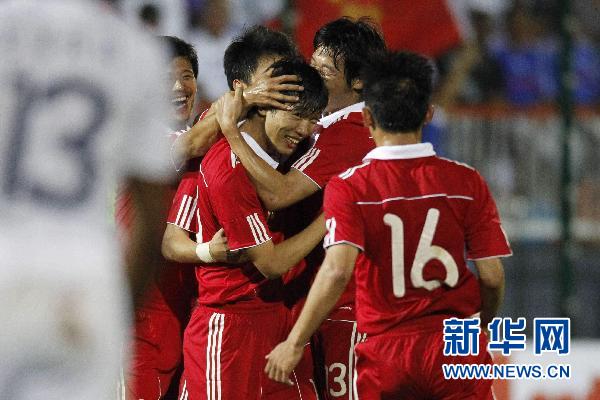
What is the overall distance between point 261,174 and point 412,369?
935 mm

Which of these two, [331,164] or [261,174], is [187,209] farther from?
[331,164]

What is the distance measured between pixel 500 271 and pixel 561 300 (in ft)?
10.9

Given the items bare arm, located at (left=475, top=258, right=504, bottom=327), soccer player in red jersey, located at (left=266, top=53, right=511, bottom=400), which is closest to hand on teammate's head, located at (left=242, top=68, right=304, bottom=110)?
soccer player in red jersey, located at (left=266, top=53, right=511, bottom=400)

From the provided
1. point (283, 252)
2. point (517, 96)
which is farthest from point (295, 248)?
point (517, 96)

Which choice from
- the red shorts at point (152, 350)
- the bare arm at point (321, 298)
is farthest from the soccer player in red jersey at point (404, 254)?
the red shorts at point (152, 350)

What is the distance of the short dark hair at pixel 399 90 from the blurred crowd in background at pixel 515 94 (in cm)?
317

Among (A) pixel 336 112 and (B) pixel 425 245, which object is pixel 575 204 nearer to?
(A) pixel 336 112

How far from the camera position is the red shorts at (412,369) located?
13.0 ft

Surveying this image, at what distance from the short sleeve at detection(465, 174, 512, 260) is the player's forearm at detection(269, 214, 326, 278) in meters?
0.62

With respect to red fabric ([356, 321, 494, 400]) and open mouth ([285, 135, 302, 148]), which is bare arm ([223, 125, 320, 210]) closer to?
open mouth ([285, 135, 302, 148])

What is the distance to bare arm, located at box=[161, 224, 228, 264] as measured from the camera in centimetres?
440

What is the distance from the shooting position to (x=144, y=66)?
2807 millimetres

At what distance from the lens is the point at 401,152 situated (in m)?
4.04

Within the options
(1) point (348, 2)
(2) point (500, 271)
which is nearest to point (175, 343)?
(2) point (500, 271)
